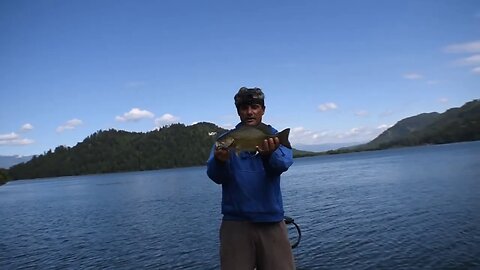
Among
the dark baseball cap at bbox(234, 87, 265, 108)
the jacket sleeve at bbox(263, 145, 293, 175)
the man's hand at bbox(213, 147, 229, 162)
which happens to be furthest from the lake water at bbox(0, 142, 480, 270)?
the man's hand at bbox(213, 147, 229, 162)

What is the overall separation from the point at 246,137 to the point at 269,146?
0.30 metres

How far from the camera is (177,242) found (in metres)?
29.0

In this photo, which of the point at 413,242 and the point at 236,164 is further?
the point at 413,242

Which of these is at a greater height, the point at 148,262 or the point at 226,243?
the point at 226,243

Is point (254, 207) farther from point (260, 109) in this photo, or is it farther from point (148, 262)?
point (148, 262)

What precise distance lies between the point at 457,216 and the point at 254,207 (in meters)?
28.2

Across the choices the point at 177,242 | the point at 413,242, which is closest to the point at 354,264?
the point at 413,242

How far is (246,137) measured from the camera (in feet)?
15.5

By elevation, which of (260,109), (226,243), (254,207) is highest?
(260,109)

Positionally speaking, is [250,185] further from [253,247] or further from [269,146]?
[253,247]

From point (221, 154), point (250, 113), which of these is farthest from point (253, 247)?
point (250, 113)

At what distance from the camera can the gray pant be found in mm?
4949

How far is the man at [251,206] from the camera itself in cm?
488

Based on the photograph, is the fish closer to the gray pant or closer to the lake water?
the gray pant
